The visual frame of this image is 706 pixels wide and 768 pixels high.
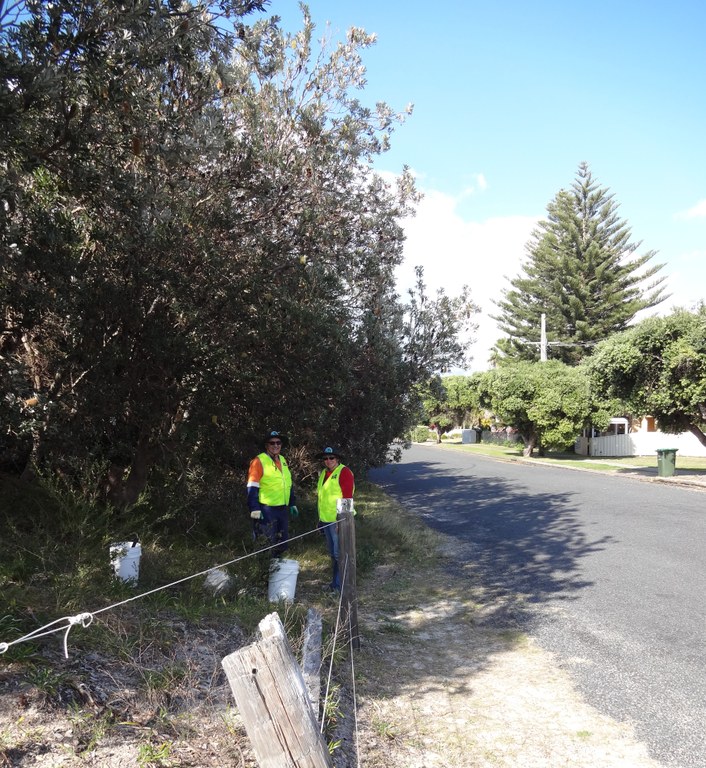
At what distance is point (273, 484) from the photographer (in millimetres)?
8125

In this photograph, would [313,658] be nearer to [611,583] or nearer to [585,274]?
[611,583]

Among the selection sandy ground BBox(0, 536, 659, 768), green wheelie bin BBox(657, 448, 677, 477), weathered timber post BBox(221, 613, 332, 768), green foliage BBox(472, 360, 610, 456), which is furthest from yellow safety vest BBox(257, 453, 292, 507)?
green foliage BBox(472, 360, 610, 456)

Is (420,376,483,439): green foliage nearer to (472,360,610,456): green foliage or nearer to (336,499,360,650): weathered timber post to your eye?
(472,360,610,456): green foliage

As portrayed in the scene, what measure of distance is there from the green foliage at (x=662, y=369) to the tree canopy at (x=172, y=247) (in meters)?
13.9

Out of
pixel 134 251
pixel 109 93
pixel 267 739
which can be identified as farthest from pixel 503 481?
pixel 267 739

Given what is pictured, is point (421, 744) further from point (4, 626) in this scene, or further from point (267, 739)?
point (4, 626)

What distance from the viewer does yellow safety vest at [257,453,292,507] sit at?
807cm

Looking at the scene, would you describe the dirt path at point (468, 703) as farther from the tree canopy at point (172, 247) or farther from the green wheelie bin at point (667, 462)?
the green wheelie bin at point (667, 462)

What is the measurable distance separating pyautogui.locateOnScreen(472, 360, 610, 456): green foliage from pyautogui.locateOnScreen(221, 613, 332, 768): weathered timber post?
33097 millimetres

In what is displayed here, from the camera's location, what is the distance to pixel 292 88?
932cm

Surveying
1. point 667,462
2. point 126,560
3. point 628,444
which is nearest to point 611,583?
point 126,560

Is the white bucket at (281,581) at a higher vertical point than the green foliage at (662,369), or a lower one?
lower

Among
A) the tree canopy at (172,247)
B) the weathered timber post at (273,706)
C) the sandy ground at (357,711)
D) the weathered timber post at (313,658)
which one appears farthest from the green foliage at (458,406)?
the weathered timber post at (273,706)

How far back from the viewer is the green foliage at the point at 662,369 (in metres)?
20.9
